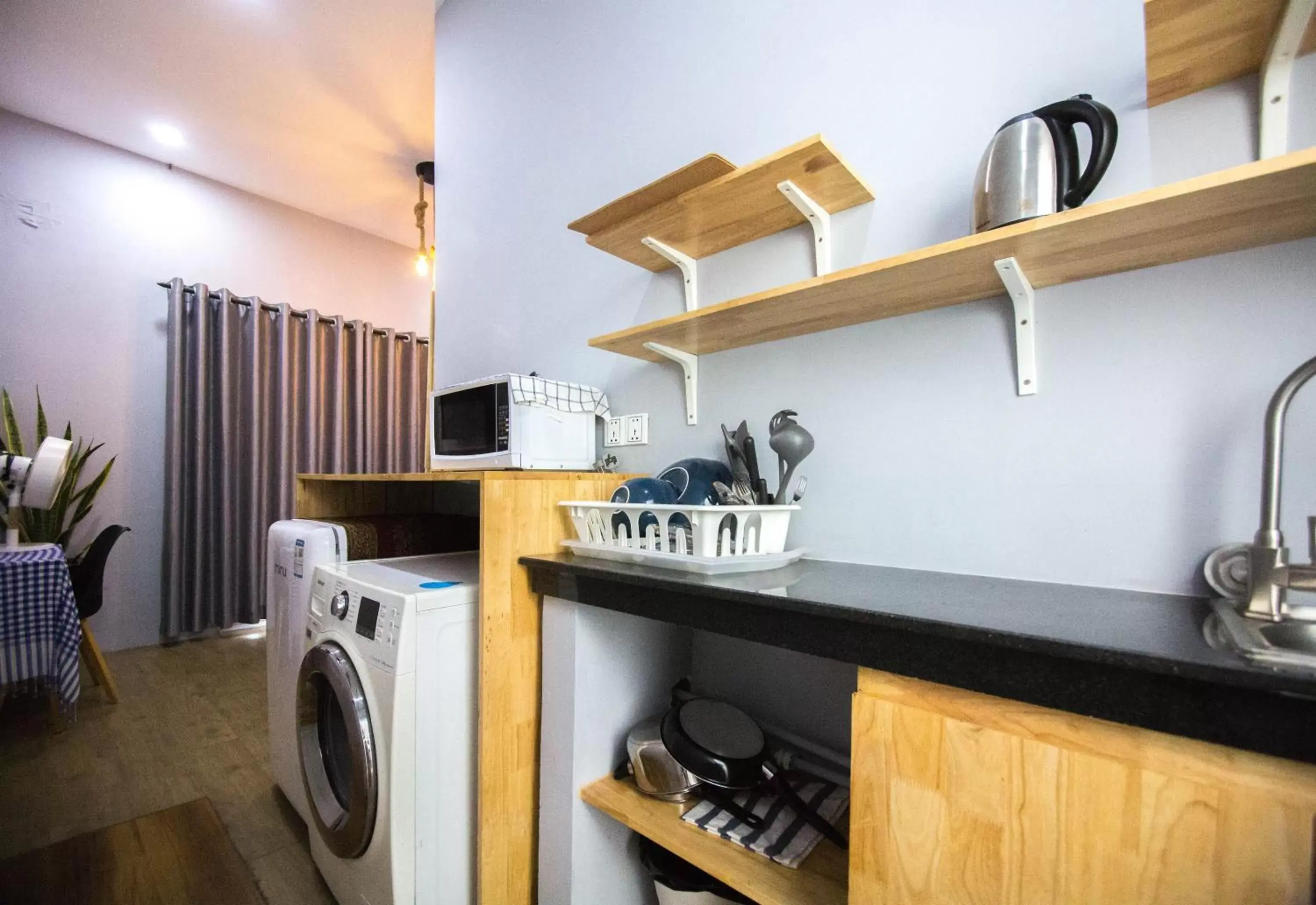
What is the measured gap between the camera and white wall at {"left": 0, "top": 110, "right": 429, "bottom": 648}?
3.04m

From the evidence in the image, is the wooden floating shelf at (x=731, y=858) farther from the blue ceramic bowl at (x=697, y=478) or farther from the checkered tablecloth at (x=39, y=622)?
the checkered tablecloth at (x=39, y=622)

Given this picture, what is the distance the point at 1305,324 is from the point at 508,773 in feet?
5.47

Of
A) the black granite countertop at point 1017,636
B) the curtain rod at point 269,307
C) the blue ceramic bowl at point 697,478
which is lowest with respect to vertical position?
the black granite countertop at point 1017,636

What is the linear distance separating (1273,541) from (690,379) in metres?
1.12

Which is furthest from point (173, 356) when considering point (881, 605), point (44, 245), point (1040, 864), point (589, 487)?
point (1040, 864)

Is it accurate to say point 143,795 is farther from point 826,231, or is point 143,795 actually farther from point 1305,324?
point 1305,324

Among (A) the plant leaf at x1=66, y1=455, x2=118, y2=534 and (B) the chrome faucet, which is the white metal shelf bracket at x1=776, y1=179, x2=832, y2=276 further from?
(A) the plant leaf at x1=66, y1=455, x2=118, y2=534

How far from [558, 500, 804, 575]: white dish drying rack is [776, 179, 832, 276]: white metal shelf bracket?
1.89 ft

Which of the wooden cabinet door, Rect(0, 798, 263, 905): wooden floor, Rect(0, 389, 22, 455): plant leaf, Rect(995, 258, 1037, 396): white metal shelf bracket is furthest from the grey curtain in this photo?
Rect(995, 258, 1037, 396): white metal shelf bracket

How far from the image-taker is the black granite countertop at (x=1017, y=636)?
476mm

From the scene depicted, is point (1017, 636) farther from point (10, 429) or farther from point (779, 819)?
point (10, 429)

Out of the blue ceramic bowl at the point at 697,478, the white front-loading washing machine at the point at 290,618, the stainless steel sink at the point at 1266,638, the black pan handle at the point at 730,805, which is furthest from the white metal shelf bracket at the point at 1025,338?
the white front-loading washing machine at the point at 290,618

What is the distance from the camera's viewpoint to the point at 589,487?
138 cm

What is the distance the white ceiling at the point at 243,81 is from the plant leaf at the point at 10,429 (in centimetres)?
169
